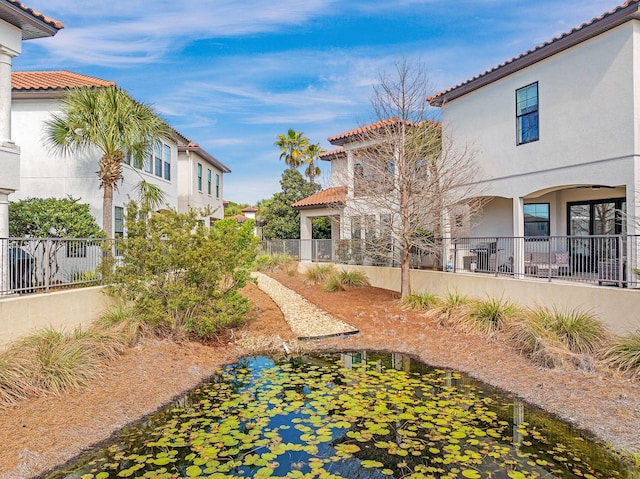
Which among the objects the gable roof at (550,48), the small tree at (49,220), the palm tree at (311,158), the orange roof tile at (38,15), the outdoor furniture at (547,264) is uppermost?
the palm tree at (311,158)

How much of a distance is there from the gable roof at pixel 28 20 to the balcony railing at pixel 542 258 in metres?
10.4

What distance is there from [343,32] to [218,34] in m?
4.87

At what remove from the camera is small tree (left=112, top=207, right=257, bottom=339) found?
10.0m

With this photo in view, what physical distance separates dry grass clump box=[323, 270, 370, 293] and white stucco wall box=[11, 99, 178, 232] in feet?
28.3

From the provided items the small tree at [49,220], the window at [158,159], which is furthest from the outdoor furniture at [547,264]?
the window at [158,159]

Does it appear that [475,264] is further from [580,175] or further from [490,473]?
[490,473]

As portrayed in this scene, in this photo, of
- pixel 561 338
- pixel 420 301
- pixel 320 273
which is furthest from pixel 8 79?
pixel 561 338

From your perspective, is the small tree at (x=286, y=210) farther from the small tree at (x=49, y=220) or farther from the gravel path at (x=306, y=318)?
the small tree at (x=49, y=220)

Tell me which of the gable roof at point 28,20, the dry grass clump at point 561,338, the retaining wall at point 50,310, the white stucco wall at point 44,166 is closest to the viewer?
the retaining wall at point 50,310

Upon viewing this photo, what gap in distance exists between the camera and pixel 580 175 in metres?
12.1

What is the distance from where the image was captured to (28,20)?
10.4 meters

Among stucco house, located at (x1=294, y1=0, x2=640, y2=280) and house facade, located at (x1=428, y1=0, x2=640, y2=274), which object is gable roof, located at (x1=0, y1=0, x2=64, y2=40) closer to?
stucco house, located at (x1=294, y1=0, x2=640, y2=280)

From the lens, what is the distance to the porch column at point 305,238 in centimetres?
2512

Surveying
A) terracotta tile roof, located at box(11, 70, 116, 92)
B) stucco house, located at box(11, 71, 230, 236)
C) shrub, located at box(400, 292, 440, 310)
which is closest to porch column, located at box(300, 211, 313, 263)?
stucco house, located at box(11, 71, 230, 236)
